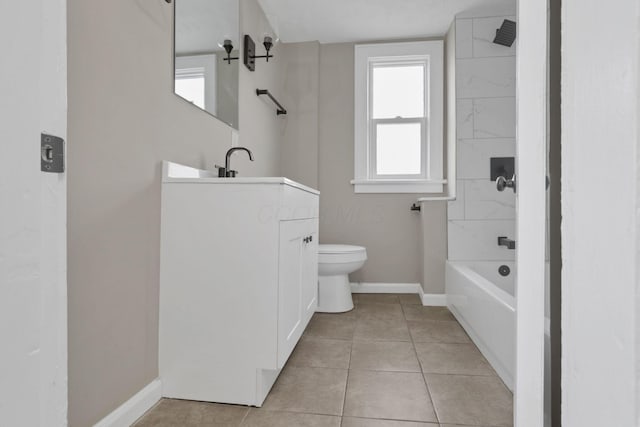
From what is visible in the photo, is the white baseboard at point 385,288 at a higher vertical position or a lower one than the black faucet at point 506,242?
lower

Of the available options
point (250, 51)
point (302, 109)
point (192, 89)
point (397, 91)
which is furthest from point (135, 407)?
point (397, 91)

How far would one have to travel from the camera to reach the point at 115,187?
3.67 ft

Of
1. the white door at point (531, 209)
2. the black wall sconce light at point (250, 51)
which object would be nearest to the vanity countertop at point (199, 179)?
the white door at point (531, 209)

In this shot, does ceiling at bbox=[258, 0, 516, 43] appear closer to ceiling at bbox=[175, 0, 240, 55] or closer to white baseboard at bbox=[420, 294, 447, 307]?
ceiling at bbox=[175, 0, 240, 55]

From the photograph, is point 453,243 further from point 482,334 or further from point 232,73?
point 232,73

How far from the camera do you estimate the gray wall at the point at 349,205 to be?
3047mm

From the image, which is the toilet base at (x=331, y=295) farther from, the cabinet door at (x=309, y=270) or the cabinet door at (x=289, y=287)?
the cabinet door at (x=289, y=287)

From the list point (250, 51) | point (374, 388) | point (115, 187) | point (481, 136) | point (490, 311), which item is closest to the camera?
point (115, 187)

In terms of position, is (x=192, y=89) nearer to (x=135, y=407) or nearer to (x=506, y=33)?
(x=135, y=407)

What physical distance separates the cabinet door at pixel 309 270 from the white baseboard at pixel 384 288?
113 cm
